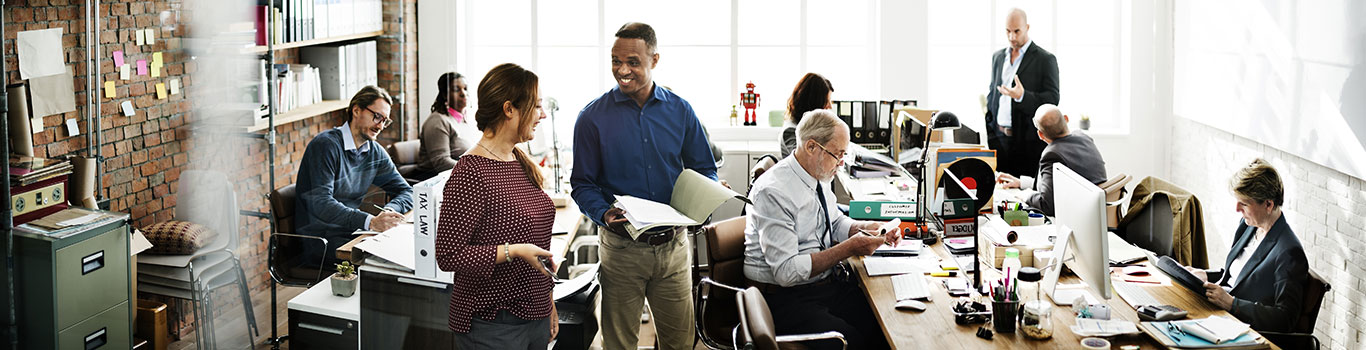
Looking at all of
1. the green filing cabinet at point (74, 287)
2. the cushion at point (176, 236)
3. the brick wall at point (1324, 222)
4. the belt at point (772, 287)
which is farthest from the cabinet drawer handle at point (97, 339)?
the brick wall at point (1324, 222)

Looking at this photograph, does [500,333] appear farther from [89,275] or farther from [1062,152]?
[1062,152]

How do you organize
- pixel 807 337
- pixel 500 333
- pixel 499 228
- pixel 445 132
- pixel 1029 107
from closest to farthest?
1. pixel 499 228
2. pixel 500 333
3. pixel 807 337
4. pixel 445 132
5. pixel 1029 107

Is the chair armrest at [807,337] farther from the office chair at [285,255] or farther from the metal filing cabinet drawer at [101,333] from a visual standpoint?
the metal filing cabinet drawer at [101,333]

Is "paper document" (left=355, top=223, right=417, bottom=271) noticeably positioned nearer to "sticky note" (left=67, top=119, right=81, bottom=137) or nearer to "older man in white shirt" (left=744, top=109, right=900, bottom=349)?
"sticky note" (left=67, top=119, right=81, bottom=137)

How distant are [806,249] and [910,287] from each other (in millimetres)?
494

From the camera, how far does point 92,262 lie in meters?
3.85

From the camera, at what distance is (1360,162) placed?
5086 mm

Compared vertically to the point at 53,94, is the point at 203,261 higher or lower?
lower

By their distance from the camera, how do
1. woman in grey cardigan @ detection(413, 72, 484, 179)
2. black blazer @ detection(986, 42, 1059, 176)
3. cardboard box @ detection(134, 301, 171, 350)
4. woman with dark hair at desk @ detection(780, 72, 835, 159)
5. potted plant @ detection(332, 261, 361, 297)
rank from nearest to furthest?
1. cardboard box @ detection(134, 301, 171, 350)
2. potted plant @ detection(332, 261, 361, 297)
3. woman with dark hair at desk @ detection(780, 72, 835, 159)
4. woman in grey cardigan @ detection(413, 72, 484, 179)
5. black blazer @ detection(986, 42, 1059, 176)

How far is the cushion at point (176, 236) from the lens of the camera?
416cm

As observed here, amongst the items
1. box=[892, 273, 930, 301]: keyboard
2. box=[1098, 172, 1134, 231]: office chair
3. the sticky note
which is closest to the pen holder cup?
box=[892, 273, 930, 301]: keyboard

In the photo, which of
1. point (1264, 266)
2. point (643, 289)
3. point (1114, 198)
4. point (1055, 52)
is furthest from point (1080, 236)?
point (1055, 52)

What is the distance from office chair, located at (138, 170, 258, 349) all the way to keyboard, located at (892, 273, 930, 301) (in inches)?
103

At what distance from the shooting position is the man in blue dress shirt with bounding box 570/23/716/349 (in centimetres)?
420
